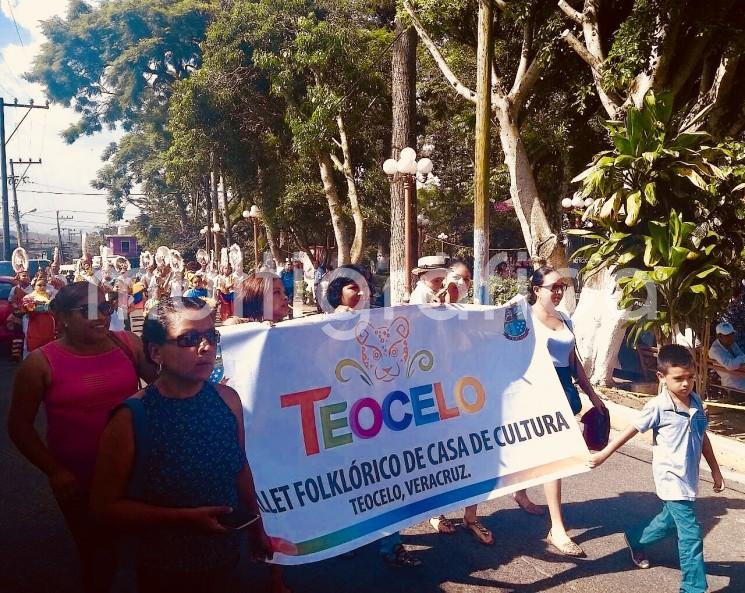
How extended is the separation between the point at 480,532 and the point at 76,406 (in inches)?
104

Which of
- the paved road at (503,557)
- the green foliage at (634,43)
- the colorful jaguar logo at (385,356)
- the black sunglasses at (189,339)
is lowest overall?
the paved road at (503,557)

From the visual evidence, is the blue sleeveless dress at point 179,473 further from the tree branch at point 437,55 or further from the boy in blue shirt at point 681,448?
the tree branch at point 437,55

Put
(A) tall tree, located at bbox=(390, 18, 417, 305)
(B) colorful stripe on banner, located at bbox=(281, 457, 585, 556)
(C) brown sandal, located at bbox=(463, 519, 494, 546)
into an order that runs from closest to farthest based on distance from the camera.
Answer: (B) colorful stripe on banner, located at bbox=(281, 457, 585, 556)
(C) brown sandal, located at bbox=(463, 519, 494, 546)
(A) tall tree, located at bbox=(390, 18, 417, 305)

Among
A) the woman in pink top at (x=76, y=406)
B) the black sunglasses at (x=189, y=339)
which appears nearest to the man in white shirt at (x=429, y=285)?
the woman in pink top at (x=76, y=406)

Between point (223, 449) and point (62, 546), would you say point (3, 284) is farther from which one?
point (223, 449)

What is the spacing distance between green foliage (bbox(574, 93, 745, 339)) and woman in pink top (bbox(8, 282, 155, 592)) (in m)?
5.02

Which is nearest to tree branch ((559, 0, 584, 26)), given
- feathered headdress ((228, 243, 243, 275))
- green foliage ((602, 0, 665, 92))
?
green foliage ((602, 0, 665, 92))

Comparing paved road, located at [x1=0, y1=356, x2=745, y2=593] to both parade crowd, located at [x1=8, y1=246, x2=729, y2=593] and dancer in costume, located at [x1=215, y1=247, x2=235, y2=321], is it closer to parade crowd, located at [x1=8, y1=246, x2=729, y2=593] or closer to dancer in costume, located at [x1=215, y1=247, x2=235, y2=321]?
parade crowd, located at [x1=8, y1=246, x2=729, y2=593]

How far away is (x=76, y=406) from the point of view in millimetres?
3086

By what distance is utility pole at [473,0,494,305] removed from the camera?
1045cm

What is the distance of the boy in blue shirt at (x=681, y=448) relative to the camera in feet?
11.4

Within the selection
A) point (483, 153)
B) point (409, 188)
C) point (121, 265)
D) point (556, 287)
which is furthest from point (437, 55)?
point (121, 265)

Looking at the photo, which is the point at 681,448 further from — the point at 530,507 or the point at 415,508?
the point at 530,507

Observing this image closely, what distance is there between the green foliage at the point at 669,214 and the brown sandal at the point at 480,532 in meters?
3.26
